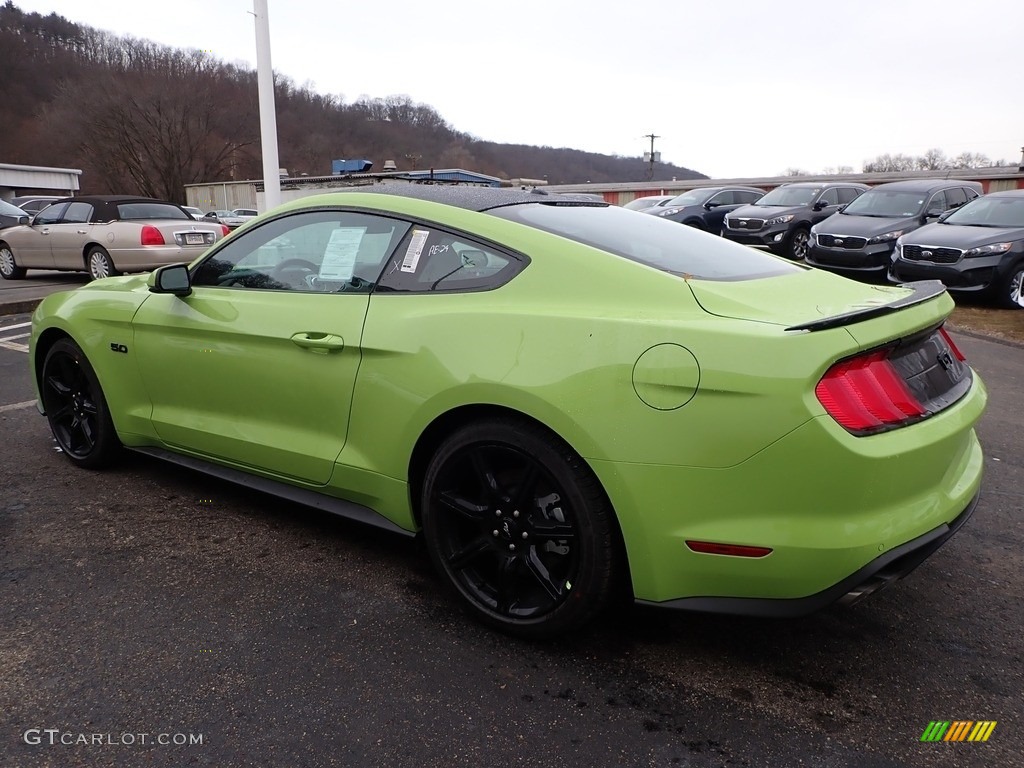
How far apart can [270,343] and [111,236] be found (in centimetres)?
1030

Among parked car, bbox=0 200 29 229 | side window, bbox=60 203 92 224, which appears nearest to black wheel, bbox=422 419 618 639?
side window, bbox=60 203 92 224

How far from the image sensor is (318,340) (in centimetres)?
286

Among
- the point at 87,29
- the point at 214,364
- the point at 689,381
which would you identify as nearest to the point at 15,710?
the point at 214,364

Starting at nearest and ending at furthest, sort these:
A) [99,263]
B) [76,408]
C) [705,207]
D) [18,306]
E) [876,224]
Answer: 1. [76,408]
2. [18,306]
3. [99,263]
4. [876,224]
5. [705,207]

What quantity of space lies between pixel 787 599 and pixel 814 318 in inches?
30.6

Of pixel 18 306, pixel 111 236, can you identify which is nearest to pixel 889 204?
pixel 111 236

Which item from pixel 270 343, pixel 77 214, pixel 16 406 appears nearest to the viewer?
pixel 270 343

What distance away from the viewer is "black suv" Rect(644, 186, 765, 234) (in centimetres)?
2000

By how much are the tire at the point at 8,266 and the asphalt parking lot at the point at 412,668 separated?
1242 cm

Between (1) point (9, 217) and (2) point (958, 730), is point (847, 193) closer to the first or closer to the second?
(2) point (958, 730)

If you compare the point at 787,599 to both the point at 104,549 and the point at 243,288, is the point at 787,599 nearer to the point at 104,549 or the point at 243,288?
the point at 243,288

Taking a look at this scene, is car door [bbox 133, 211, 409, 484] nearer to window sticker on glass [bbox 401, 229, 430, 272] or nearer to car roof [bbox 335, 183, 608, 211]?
window sticker on glass [bbox 401, 229, 430, 272]

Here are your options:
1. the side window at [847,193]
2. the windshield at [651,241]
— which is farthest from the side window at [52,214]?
the side window at [847,193]

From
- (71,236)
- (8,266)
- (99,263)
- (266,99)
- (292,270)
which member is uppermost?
(266,99)
